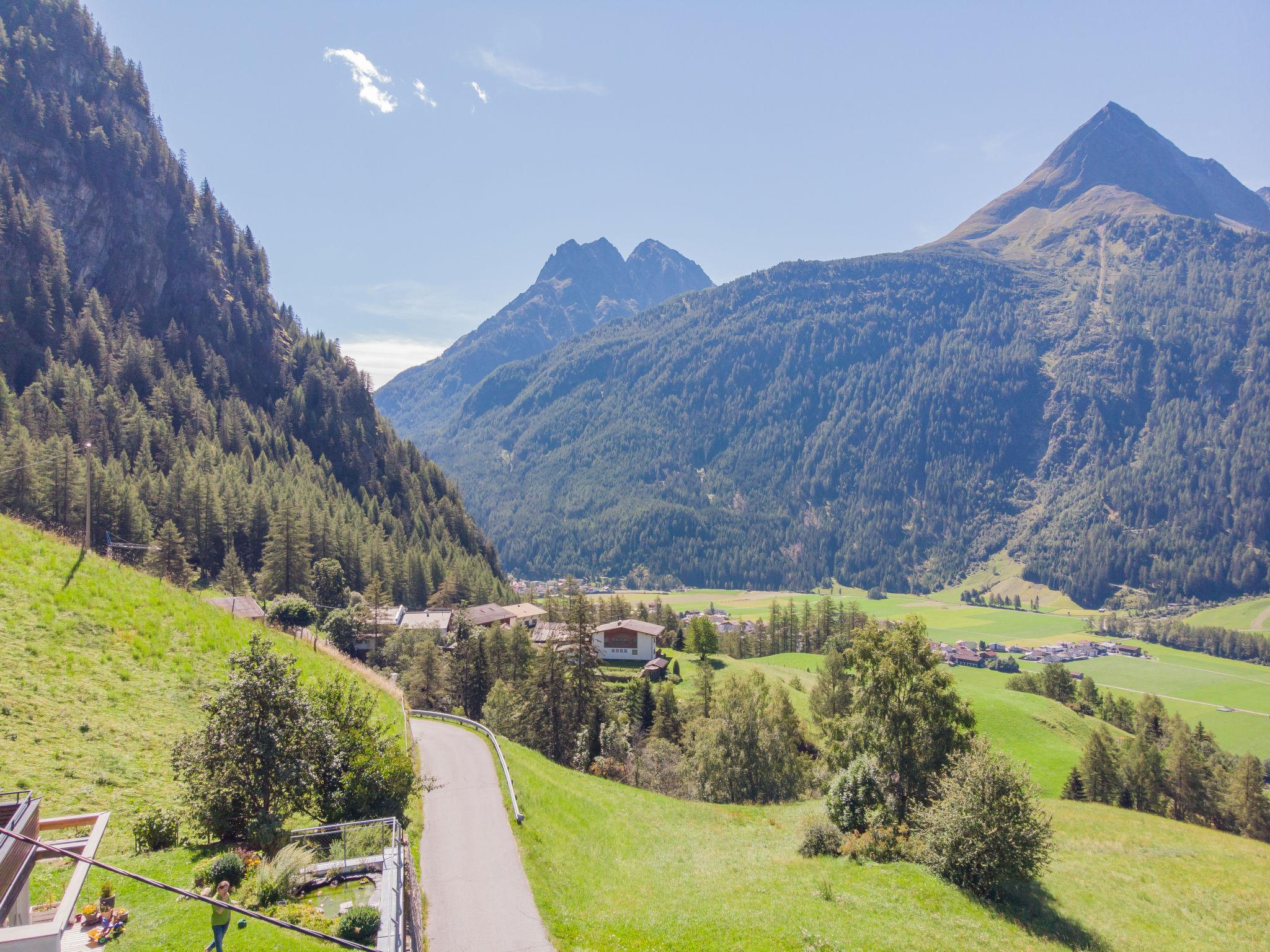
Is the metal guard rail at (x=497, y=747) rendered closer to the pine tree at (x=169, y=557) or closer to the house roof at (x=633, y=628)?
the pine tree at (x=169, y=557)

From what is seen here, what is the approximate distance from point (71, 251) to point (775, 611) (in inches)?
7387

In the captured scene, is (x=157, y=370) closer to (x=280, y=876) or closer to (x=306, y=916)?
(x=280, y=876)

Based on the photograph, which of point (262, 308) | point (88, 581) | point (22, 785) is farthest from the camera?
point (262, 308)

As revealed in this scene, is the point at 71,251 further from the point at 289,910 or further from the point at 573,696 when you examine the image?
the point at 289,910

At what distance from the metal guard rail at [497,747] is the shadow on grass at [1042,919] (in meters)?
19.7

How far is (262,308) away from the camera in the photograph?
175m

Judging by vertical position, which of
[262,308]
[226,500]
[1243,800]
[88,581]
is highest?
[262,308]

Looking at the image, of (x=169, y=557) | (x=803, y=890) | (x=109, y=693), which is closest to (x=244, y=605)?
(x=169, y=557)

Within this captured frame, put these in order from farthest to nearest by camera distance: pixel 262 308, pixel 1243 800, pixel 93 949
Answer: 1. pixel 262 308
2. pixel 1243 800
3. pixel 93 949

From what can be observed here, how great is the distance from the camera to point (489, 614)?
352ft

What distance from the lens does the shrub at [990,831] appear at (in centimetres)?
2444

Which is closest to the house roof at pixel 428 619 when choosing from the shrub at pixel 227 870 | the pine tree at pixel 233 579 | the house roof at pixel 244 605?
the pine tree at pixel 233 579

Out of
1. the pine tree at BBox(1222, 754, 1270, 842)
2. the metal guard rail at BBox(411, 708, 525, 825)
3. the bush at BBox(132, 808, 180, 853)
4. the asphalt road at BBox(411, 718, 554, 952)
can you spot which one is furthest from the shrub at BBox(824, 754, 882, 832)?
the pine tree at BBox(1222, 754, 1270, 842)

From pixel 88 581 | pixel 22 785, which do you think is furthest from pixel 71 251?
pixel 22 785
